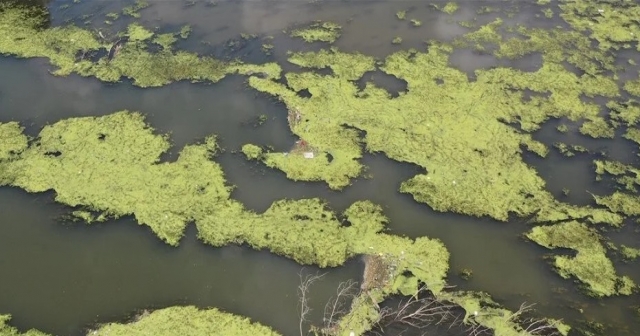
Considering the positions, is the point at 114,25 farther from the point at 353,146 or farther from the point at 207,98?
the point at 353,146

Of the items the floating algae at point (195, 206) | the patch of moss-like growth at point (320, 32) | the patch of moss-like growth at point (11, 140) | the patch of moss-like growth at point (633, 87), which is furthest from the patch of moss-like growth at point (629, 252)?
the patch of moss-like growth at point (11, 140)

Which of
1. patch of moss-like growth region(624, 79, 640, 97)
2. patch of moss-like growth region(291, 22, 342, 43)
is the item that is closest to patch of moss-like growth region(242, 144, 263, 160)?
patch of moss-like growth region(291, 22, 342, 43)

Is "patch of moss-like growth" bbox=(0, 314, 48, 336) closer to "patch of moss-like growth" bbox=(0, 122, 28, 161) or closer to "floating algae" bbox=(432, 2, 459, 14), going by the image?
"patch of moss-like growth" bbox=(0, 122, 28, 161)

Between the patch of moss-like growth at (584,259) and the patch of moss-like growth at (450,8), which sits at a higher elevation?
the patch of moss-like growth at (450,8)

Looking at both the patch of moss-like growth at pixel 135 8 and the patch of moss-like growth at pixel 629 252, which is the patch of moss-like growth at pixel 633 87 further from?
the patch of moss-like growth at pixel 135 8

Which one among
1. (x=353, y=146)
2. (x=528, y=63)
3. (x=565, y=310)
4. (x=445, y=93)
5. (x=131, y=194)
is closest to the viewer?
(x=565, y=310)

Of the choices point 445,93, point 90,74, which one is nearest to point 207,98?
point 90,74
